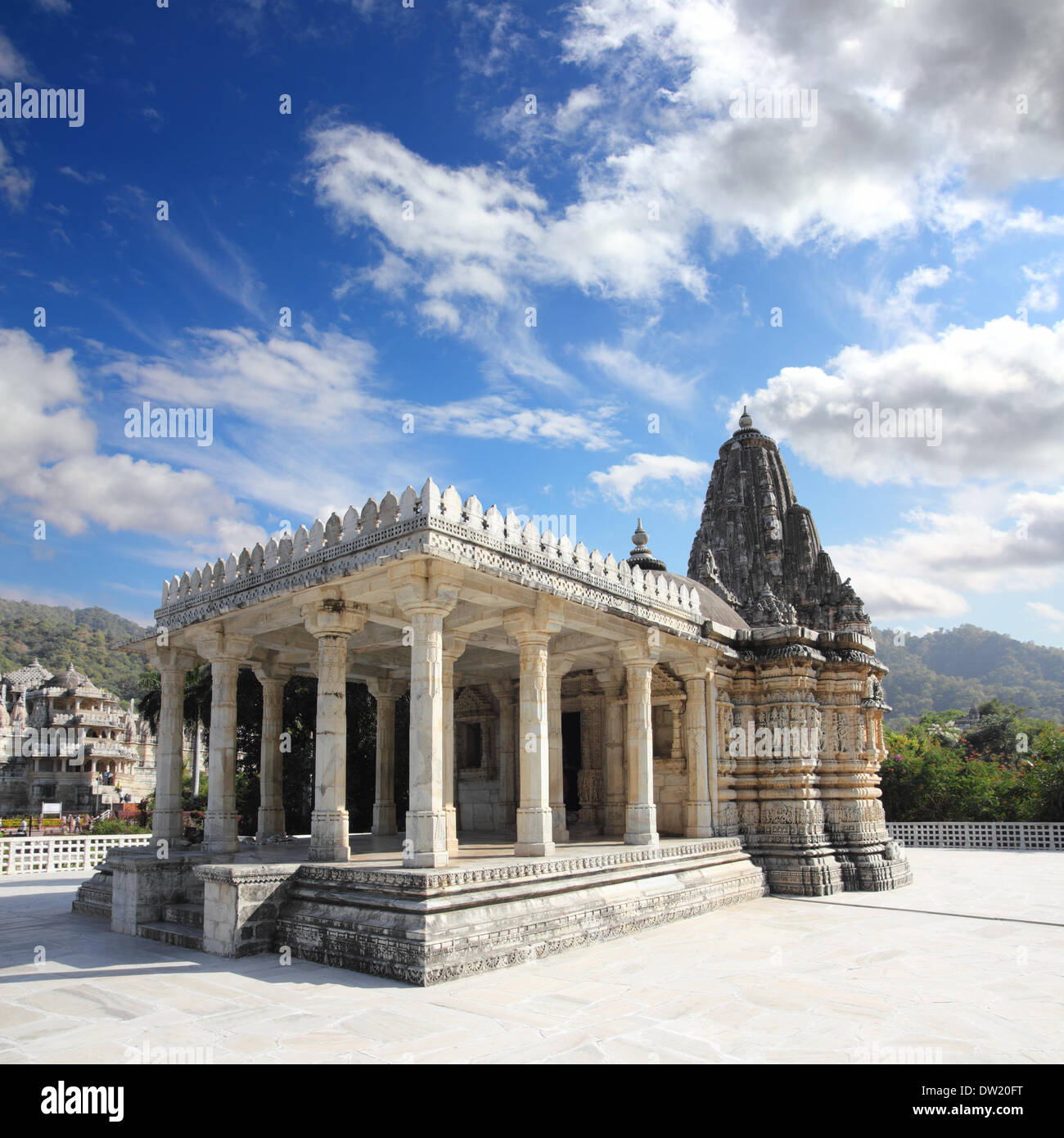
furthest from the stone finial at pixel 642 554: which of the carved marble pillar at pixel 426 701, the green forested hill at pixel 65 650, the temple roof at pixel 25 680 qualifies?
the green forested hill at pixel 65 650

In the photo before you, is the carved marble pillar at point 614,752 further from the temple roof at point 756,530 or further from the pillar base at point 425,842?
the temple roof at point 756,530

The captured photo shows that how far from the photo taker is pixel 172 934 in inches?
417

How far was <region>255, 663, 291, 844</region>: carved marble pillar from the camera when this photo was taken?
16.2 m

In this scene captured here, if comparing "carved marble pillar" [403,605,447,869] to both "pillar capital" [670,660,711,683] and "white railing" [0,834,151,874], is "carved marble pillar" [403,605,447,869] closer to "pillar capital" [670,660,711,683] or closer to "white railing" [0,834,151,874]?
"pillar capital" [670,660,711,683]

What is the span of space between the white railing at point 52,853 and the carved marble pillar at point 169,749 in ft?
22.7

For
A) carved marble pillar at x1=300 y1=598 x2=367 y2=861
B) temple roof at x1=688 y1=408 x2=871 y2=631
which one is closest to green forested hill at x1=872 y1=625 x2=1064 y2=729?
temple roof at x1=688 y1=408 x2=871 y2=631

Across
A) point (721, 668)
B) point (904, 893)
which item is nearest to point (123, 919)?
point (721, 668)

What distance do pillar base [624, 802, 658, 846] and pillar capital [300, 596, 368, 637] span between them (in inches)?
222

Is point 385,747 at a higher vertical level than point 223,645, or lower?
lower

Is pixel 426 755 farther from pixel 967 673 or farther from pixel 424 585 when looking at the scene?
pixel 967 673

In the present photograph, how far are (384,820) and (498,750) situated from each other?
3821mm

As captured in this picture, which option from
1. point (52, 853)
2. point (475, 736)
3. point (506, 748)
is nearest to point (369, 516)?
point (506, 748)
